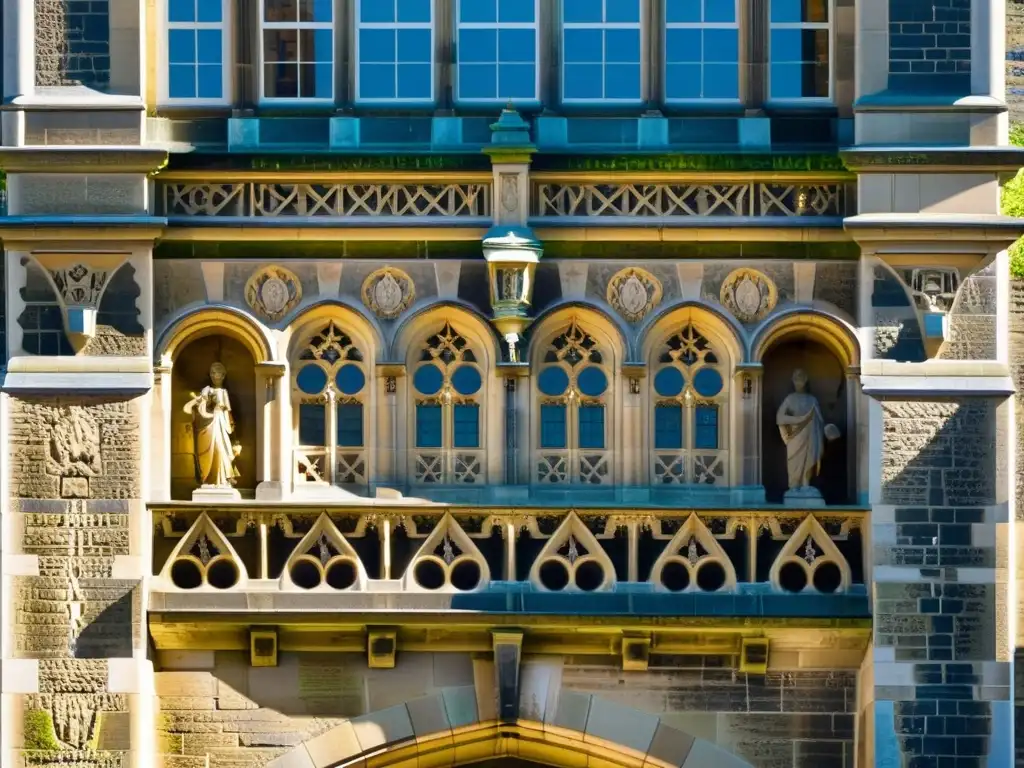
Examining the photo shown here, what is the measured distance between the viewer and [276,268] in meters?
26.1

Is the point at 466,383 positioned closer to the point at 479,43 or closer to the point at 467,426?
the point at 467,426

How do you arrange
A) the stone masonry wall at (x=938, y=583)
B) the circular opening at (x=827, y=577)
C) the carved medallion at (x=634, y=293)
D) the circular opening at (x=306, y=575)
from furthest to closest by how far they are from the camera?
the carved medallion at (x=634, y=293) < the circular opening at (x=306, y=575) < the circular opening at (x=827, y=577) < the stone masonry wall at (x=938, y=583)

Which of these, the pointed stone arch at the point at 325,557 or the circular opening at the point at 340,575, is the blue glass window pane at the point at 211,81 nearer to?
the pointed stone arch at the point at 325,557

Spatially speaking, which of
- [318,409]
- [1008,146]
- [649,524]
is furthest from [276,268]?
[1008,146]

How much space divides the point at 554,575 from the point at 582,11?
4.74 meters

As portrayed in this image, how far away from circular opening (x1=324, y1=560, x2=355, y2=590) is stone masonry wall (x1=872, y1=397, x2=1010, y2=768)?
13.9ft

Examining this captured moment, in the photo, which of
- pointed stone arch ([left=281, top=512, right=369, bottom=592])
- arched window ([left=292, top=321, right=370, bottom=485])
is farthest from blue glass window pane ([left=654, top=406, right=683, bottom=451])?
pointed stone arch ([left=281, top=512, right=369, bottom=592])

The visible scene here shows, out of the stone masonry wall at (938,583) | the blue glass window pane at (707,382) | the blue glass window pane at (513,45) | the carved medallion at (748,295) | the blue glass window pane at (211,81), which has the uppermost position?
the blue glass window pane at (513,45)

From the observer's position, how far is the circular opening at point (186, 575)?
25797 mm

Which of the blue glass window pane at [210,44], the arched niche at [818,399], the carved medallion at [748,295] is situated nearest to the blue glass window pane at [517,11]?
the blue glass window pane at [210,44]

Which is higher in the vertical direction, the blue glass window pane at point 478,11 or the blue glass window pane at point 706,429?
the blue glass window pane at point 478,11

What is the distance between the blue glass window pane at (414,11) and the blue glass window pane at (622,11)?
142 cm

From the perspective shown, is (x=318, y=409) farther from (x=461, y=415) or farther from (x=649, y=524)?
(x=649, y=524)

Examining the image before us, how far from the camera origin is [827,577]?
2583 centimetres
